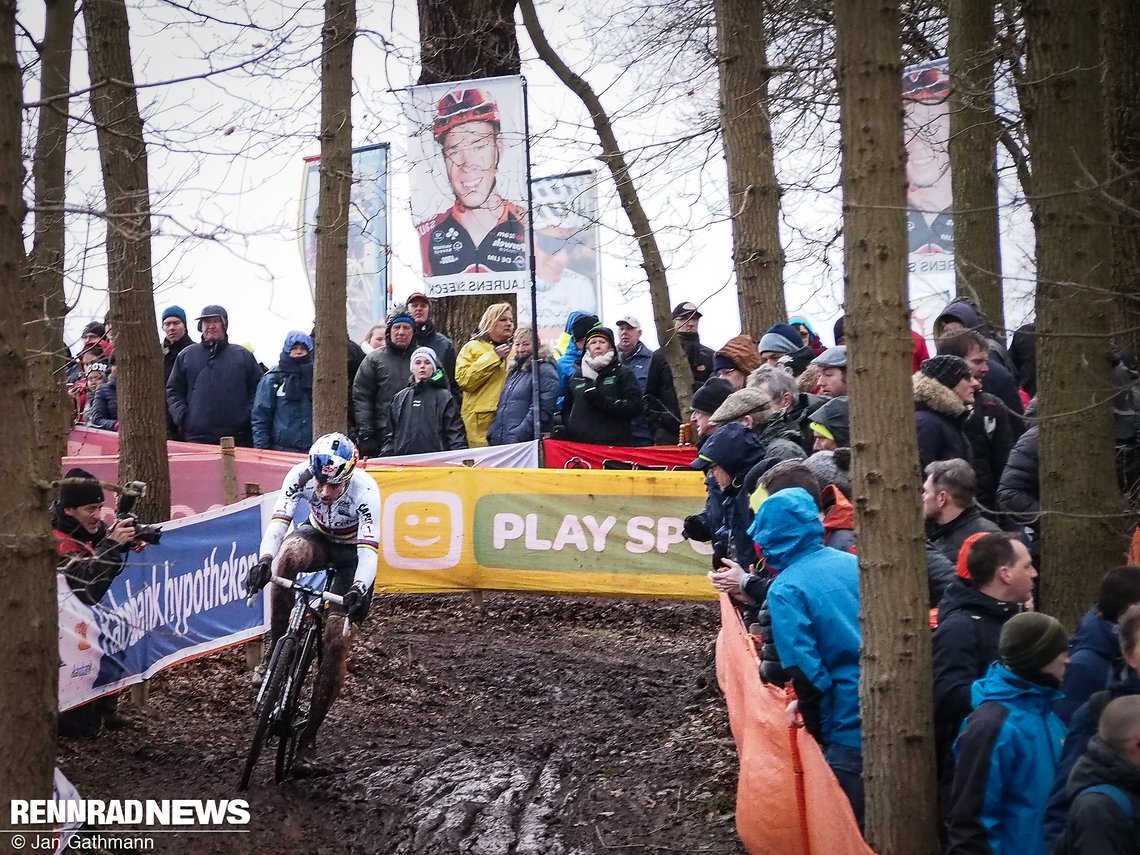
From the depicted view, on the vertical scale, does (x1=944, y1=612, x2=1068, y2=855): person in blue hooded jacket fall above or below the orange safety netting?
above

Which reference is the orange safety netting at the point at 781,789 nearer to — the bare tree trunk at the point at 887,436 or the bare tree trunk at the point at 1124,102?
the bare tree trunk at the point at 887,436

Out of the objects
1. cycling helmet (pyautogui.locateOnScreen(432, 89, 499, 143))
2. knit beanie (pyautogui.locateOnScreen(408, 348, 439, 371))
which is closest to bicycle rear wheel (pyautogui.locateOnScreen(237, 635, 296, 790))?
knit beanie (pyautogui.locateOnScreen(408, 348, 439, 371))

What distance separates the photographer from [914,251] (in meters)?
12.3

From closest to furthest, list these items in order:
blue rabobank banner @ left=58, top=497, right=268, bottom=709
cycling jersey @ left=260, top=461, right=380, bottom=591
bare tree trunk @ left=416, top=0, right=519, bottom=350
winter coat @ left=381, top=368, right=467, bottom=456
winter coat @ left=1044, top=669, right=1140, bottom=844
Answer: winter coat @ left=1044, top=669, right=1140, bottom=844, cycling jersey @ left=260, top=461, right=380, bottom=591, blue rabobank banner @ left=58, top=497, right=268, bottom=709, winter coat @ left=381, top=368, right=467, bottom=456, bare tree trunk @ left=416, top=0, right=519, bottom=350

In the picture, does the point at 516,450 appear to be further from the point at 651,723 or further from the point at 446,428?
the point at 651,723

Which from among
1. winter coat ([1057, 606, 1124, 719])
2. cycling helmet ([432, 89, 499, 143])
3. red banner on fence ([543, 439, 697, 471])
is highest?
cycling helmet ([432, 89, 499, 143])

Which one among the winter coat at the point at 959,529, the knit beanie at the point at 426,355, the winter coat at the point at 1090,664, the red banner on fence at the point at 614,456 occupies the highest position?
the knit beanie at the point at 426,355

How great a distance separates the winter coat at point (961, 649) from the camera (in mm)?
5500

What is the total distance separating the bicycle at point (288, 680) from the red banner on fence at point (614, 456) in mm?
5219

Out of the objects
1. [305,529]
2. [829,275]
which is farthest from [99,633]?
[829,275]

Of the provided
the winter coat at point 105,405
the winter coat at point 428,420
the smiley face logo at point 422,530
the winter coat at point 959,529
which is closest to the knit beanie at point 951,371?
the winter coat at point 959,529

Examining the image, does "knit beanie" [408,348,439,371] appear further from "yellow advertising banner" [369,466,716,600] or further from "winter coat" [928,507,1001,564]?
"winter coat" [928,507,1001,564]

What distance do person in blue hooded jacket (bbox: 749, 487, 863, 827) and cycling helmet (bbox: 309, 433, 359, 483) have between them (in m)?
3.88

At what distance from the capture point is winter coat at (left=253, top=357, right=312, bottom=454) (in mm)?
14852
